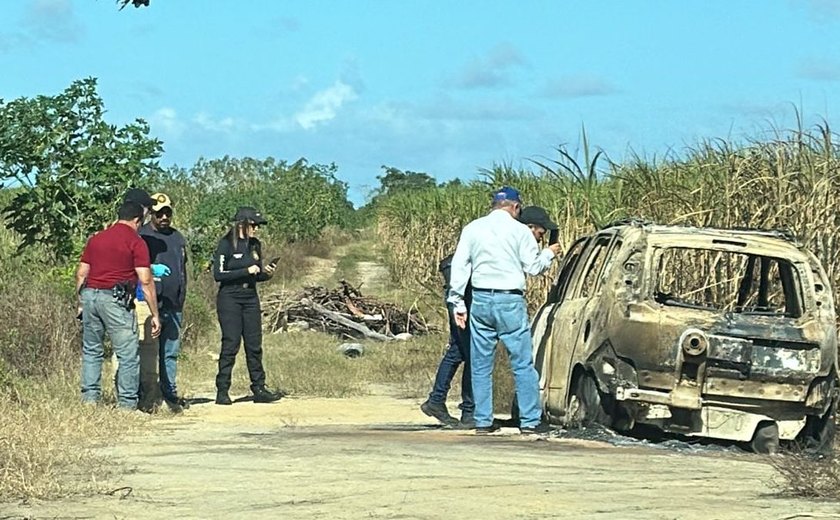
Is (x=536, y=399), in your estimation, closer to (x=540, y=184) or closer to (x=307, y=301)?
(x=540, y=184)

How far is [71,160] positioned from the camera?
17.9 metres

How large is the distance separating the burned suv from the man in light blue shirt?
1.73ft

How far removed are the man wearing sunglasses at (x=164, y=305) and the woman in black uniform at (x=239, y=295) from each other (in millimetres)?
651

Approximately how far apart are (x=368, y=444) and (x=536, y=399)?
5.29 ft

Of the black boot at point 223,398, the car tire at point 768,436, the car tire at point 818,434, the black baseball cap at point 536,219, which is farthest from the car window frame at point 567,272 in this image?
the black boot at point 223,398

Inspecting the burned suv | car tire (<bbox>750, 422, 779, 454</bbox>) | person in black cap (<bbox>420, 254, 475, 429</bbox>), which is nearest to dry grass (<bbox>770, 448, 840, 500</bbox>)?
the burned suv

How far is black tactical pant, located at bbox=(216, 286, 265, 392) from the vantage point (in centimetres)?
1384

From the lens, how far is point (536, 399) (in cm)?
Answer: 1109

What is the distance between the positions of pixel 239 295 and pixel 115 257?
215 cm

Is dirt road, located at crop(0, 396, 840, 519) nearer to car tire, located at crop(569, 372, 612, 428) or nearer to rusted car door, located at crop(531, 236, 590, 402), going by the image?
car tire, located at crop(569, 372, 612, 428)

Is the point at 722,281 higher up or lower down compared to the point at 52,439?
higher up

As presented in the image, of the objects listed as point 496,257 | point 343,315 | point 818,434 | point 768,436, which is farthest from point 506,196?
point 343,315

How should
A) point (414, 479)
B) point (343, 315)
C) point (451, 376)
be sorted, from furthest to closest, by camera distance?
1. point (343, 315)
2. point (451, 376)
3. point (414, 479)

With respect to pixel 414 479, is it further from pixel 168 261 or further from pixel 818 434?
pixel 168 261
